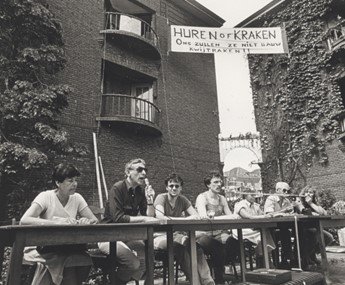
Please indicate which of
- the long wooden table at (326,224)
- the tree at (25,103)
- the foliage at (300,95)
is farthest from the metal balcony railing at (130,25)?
the long wooden table at (326,224)

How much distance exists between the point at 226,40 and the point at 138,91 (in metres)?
3.62

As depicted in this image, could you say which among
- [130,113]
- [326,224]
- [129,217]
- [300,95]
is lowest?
[326,224]

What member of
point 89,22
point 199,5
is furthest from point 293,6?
point 89,22

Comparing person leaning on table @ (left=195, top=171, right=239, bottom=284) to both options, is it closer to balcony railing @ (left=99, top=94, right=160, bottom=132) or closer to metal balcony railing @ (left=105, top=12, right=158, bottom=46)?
balcony railing @ (left=99, top=94, right=160, bottom=132)

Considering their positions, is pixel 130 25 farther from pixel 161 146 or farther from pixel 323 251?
pixel 323 251

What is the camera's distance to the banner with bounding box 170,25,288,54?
9.59 metres

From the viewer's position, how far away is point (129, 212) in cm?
354

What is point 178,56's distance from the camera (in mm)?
12461

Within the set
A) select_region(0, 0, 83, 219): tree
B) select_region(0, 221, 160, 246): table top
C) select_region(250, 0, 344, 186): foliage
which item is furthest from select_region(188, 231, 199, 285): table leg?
select_region(250, 0, 344, 186): foliage

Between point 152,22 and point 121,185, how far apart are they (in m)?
9.73

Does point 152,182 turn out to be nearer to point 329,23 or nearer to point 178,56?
point 178,56

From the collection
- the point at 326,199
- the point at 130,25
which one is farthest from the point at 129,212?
the point at 130,25

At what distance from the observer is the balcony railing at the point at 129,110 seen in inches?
366

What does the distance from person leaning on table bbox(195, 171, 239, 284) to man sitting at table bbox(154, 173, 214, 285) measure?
242 mm
